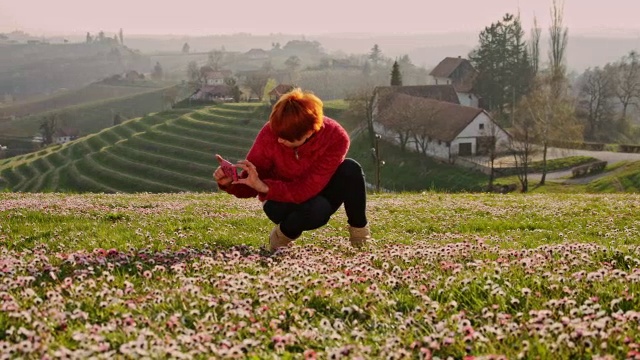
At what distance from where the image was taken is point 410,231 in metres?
13.0

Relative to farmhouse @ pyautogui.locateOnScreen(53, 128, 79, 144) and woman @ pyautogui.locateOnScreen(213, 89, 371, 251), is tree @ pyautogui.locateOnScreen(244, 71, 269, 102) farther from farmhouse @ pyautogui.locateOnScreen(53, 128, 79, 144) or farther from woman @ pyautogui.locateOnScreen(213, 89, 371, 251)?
woman @ pyautogui.locateOnScreen(213, 89, 371, 251)

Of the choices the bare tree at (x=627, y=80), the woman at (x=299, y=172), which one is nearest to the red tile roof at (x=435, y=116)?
the bare tree at (x=627, y=80)

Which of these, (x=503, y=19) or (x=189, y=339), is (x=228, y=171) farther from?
(x=503, y=19)

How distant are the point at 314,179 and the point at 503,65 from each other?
367 feet

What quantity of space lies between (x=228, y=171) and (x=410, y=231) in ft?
19.6

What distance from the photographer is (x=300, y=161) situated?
8.21m

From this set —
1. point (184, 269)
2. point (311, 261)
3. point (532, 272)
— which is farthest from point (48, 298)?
point (532, 272)

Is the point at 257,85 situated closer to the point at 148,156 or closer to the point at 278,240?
the point at 148,156

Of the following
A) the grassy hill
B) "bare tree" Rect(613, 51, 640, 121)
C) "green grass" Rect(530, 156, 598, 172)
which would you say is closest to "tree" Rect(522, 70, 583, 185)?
"green grass" Rect(530, 156, 598, 172)

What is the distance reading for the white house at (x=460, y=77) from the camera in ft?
390

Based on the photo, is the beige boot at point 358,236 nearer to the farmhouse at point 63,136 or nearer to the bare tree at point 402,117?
the bare tree at point 402,117

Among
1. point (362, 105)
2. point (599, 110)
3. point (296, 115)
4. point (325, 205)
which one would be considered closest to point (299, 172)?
point (325, 205)

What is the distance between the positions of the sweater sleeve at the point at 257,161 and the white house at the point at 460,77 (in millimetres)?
114261

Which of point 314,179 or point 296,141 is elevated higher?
point 296,141
